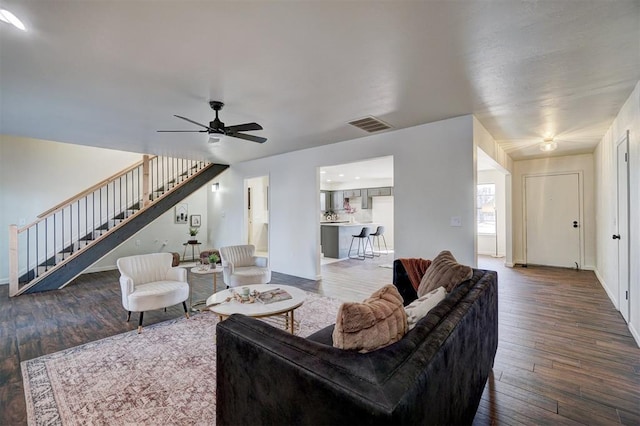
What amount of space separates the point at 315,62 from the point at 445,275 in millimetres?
1974

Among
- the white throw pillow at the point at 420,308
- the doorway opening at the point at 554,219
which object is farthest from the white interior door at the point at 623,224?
the doorway opening at the point at 554,219

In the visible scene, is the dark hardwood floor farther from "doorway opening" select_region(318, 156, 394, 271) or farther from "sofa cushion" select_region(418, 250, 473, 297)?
"doorway opening" select_region(318, 156, 394, 271)

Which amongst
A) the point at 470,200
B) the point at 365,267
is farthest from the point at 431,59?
the point at 365,267

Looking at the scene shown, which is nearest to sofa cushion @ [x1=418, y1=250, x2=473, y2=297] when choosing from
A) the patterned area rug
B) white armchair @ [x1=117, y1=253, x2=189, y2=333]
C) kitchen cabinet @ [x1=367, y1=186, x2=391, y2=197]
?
the patterned area rug

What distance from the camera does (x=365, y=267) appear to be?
21.8ft

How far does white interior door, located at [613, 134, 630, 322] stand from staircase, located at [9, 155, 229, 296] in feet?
23.2

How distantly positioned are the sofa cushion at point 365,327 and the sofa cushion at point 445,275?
936 millimetres

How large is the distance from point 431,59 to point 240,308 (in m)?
2.64

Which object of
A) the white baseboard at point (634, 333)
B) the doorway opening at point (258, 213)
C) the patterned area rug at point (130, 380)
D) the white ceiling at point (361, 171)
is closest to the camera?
the patterned area rug at point (130, 380)

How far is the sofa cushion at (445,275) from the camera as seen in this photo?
6.59ft

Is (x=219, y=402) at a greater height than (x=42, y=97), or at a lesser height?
lesser

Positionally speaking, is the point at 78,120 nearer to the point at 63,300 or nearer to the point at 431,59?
the point at 63,300

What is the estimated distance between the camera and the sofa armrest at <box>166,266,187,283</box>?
11.6 feet

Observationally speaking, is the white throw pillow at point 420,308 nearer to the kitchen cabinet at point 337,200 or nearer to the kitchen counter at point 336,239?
the kitchen counter at point 336,239
